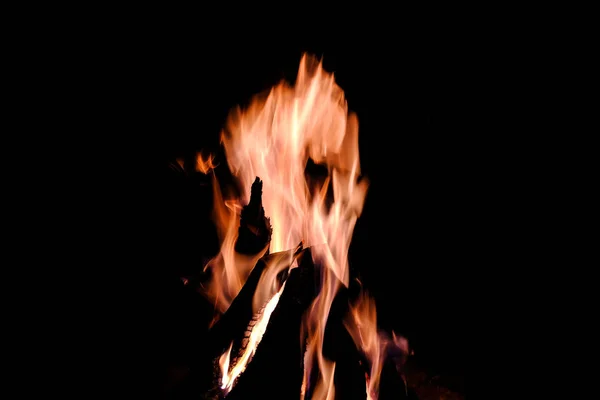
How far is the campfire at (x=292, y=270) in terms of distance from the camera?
1.57 metres

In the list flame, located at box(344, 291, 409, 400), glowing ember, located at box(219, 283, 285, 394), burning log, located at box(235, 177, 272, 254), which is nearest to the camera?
glowing ember, located at box(219, 283, 285, 394)

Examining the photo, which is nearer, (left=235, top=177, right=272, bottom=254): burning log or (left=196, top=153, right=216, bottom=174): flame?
(left=235, top=177, right=272, bottom=254): burning log

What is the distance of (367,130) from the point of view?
3146 millimetres

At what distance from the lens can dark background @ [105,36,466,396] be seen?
9.68 ft

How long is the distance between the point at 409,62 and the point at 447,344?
Result: 2.18 m

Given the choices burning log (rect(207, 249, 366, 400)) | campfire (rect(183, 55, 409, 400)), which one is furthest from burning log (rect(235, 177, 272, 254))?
burning log (rect(207, 249, 366, 400))

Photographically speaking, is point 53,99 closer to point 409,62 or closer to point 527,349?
point 409,62

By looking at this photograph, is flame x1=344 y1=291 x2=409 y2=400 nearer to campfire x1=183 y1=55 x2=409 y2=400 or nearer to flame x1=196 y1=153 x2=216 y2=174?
campfire x1=183 y1=55 x2=409 y2=400

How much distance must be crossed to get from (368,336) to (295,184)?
3.09 feet

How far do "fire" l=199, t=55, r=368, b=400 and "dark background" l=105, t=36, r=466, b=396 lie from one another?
1.44ft

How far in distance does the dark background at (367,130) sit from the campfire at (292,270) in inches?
8.8

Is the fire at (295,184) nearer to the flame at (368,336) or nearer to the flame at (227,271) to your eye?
the flame at (227,271)

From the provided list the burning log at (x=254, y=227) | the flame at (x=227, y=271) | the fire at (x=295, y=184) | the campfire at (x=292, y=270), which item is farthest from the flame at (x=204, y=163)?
the burning log at (x=254, y=227)

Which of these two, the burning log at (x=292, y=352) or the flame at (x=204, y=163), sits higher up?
the flame at (x=204, y=163)
